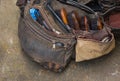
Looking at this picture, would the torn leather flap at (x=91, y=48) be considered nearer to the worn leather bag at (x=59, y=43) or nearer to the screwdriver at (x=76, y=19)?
the worn leather bag at (x=59, y=43)

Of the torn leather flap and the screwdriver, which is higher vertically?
the screwdriver

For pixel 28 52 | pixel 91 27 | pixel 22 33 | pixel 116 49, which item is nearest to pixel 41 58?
pixel 28 52

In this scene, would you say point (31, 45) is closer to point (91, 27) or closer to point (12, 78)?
point (12, 78)

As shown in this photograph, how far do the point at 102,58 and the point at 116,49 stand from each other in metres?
0.12

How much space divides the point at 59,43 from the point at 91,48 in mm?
205

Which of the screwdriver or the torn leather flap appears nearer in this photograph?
the torn leather flap

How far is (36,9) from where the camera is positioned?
1.91 meters

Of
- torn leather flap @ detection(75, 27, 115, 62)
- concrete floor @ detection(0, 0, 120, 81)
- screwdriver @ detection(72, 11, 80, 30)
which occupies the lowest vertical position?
concrete floor @ detection(0, 0, 120, 81)

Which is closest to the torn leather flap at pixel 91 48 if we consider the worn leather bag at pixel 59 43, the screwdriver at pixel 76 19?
the worn leather bag at pixel 59 43

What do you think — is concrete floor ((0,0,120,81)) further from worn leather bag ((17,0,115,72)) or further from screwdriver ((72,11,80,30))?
screwdriver ((72,11,80,30))

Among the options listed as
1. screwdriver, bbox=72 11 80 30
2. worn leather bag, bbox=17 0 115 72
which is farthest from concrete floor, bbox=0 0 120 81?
screwdriver, bbox=72 11 80 30

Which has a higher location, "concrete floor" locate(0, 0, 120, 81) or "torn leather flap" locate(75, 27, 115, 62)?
"torn leather flap" locate(75, 27, 115, 62)

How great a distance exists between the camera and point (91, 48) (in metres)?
1.80

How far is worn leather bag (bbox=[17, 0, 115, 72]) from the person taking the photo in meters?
1.81
